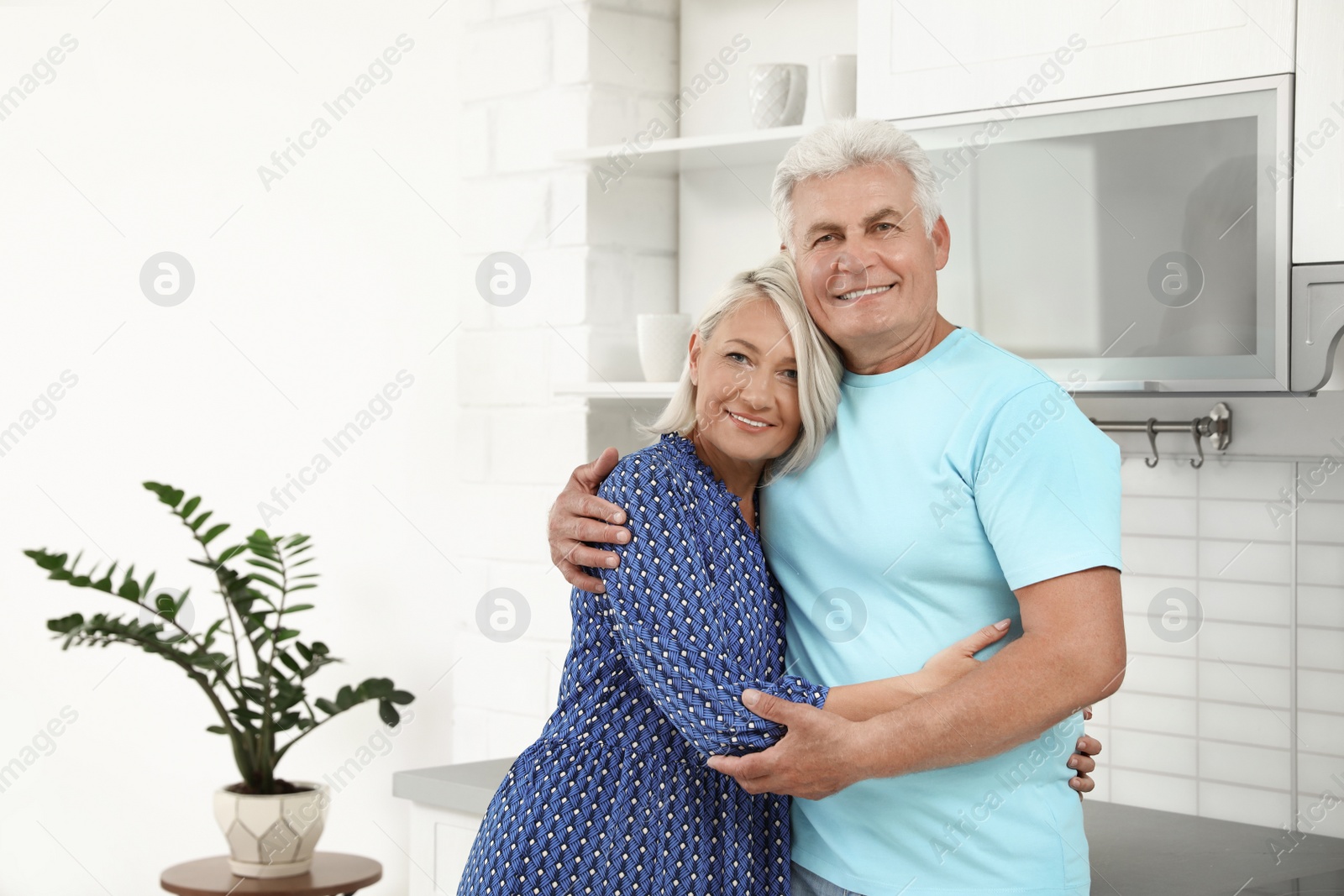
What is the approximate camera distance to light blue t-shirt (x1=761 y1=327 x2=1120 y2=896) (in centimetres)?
135

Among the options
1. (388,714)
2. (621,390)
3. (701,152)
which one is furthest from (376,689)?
(701,152)

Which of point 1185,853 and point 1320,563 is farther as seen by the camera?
point 1320,563

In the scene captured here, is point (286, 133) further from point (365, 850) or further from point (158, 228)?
point (365, 850)

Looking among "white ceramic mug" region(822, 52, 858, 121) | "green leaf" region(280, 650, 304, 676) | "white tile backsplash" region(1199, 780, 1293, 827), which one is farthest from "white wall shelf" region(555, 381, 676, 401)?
"white tile backsplash" region(1199, 780, 1293, 827)

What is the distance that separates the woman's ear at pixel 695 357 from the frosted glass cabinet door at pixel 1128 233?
58 cm

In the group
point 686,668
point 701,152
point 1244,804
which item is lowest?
point 1244,804

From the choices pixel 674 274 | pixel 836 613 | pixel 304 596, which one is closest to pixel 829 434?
pixel 836 613

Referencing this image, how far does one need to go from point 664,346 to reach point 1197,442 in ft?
3.06

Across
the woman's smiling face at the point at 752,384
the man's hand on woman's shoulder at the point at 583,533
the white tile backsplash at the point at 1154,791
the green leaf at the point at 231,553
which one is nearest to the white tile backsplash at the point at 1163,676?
the white tile backsplash at the point at 1154,791

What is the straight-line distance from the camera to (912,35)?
6.66ft

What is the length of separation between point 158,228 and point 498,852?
2.30 meters

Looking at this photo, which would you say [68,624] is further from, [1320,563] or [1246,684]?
[1320,563]

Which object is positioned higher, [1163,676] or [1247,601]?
[1247,601]

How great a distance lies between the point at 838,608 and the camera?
4.91 feet
